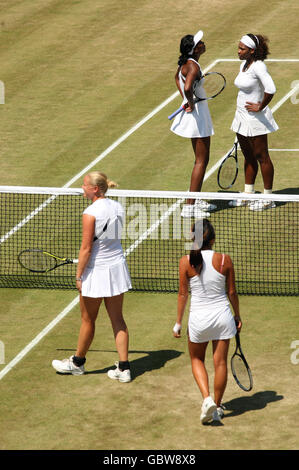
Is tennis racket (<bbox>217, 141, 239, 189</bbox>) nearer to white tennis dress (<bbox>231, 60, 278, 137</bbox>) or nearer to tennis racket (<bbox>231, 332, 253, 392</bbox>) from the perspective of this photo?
white tennis dress (<bbox>231, 60, 278, 137</bbox>)

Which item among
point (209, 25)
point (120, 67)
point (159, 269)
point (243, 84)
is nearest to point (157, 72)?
point (120, 67)

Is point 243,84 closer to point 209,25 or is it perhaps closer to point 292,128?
point 292,128

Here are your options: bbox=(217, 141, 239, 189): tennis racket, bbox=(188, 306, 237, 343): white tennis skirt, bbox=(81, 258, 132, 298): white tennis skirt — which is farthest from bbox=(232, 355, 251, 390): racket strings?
bbox=(217, 141, 239, 189): tennis racket

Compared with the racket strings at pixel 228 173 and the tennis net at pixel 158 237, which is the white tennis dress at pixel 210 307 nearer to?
the tennis net at pixel 158 237

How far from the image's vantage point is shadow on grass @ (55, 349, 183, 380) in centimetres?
1116

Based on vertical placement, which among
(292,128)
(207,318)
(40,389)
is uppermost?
(292,128)

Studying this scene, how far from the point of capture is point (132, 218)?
619 inches

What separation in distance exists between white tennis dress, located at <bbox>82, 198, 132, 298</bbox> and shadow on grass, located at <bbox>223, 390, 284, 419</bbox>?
168cm

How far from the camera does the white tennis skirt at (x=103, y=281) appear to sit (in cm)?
1059

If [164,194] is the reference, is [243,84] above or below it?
above

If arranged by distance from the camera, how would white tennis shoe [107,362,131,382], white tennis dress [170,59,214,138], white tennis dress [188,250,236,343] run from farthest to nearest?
white tennis dress [170,59,214,138] → white tennis shoe [107,362,131,382] → white tennis dress [188,250,236,343]

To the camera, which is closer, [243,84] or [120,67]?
[243,84]

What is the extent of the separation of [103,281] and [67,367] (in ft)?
3.76

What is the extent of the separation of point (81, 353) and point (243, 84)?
20.4 feet
